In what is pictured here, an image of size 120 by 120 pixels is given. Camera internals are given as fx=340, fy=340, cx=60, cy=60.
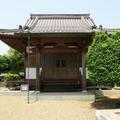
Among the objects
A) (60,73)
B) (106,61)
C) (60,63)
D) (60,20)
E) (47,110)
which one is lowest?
(47,110)

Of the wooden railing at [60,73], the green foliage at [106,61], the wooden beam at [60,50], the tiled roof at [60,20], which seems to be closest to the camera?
the green foliage at [106,61]

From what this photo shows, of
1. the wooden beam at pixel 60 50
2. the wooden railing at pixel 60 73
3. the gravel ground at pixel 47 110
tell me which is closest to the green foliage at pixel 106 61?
the gravel ground at pixel 47 110

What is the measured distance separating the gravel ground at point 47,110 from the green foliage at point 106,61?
143 cm

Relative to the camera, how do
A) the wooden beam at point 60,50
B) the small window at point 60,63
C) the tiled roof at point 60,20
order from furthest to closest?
the tiled roof at point 60,20 < the small window at point 60,63 < the wooden beam at point 60,50

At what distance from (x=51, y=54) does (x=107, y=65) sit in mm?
9377

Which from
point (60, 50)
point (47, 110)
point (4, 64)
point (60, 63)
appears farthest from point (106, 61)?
point (4, 64)

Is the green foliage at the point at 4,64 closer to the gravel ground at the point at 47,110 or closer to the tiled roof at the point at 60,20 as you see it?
the tiled roof at the point at 60,20

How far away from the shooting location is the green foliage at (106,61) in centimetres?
1383

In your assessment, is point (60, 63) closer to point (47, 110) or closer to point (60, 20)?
point (60, 20)

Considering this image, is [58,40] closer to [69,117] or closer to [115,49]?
[115,49]

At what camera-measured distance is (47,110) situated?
14.1 metres

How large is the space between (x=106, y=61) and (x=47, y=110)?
3171 millimetres

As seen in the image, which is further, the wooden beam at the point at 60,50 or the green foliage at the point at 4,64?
the green foliage at the point at 4,64

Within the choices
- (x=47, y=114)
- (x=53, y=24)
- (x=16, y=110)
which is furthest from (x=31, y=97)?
(x=53, y=24)
